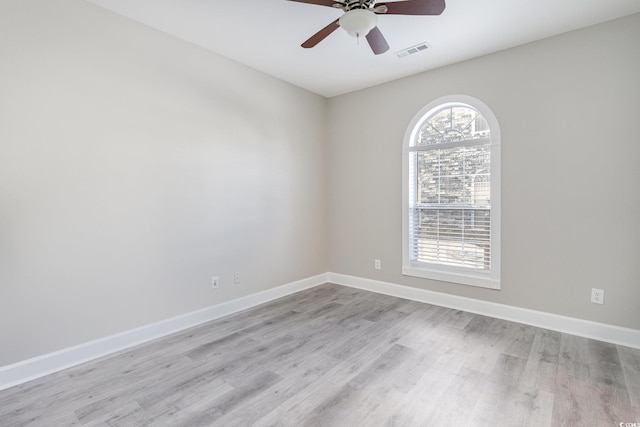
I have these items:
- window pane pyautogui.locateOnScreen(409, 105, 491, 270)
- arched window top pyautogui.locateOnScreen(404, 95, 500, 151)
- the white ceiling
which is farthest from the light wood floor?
the white ceiling

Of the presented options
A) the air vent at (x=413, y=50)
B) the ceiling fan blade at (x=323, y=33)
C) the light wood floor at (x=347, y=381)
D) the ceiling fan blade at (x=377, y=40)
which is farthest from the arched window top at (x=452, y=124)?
the light wood floor at (x=347, y=381)

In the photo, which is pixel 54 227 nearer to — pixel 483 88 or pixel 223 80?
pixel 223 80

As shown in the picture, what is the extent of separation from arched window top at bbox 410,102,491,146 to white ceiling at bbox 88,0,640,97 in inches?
20.5

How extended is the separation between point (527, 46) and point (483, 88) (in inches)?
19.5

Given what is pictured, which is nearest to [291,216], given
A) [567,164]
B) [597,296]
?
[567,164]

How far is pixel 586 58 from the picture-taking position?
2.72m

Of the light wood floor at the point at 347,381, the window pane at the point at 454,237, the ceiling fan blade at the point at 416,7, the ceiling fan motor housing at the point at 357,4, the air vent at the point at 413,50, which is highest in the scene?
the air vent at the point at 413,50

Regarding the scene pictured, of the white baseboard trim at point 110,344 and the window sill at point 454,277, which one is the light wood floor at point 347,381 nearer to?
the white baseboard trim at point 110,344

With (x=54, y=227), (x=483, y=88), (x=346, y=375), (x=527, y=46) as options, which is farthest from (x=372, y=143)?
(x=54, y=227)

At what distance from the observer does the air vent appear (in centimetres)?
301

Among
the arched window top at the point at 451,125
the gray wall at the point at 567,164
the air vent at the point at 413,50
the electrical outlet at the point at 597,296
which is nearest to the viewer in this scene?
the gray wall at the point at 567,164

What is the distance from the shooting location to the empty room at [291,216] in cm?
201

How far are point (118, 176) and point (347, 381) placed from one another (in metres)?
2.42

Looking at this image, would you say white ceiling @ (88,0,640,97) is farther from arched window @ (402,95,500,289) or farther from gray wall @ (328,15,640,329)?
arched window @ (402,95,500,289)
